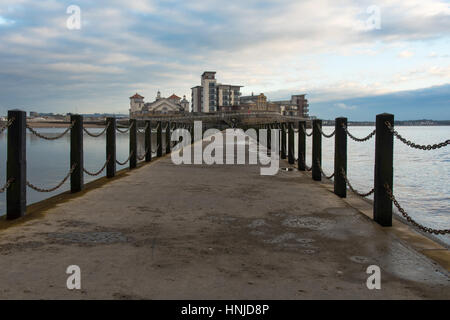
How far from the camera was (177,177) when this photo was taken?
10.4 m

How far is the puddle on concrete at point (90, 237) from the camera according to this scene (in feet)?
15.2

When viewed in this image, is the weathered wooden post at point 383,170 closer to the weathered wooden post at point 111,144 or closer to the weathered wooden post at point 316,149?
the weathered wooden post at point 316,149

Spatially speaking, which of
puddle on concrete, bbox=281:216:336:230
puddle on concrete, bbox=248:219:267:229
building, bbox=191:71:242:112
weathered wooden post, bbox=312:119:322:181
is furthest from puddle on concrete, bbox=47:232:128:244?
building, bbox=191:71:242:112

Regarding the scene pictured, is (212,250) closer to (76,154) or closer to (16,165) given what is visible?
(16,165)

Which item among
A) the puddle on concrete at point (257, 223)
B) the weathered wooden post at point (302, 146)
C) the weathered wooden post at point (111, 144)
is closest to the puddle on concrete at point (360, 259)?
the puddle on concrete at point (257, 223)

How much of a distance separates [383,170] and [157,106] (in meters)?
139

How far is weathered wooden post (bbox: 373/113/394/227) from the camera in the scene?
5.58m

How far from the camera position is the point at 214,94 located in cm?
13725

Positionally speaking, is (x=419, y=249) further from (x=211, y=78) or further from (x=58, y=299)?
(x=211, y=78)

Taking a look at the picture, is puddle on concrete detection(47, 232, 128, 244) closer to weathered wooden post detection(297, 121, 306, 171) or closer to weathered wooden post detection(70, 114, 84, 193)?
weathered wooden post detection(70, 114, 84, 193)

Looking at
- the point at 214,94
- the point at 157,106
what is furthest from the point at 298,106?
the point at 157,106

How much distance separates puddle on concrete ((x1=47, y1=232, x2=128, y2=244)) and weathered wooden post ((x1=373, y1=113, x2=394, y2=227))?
332 centimetres
